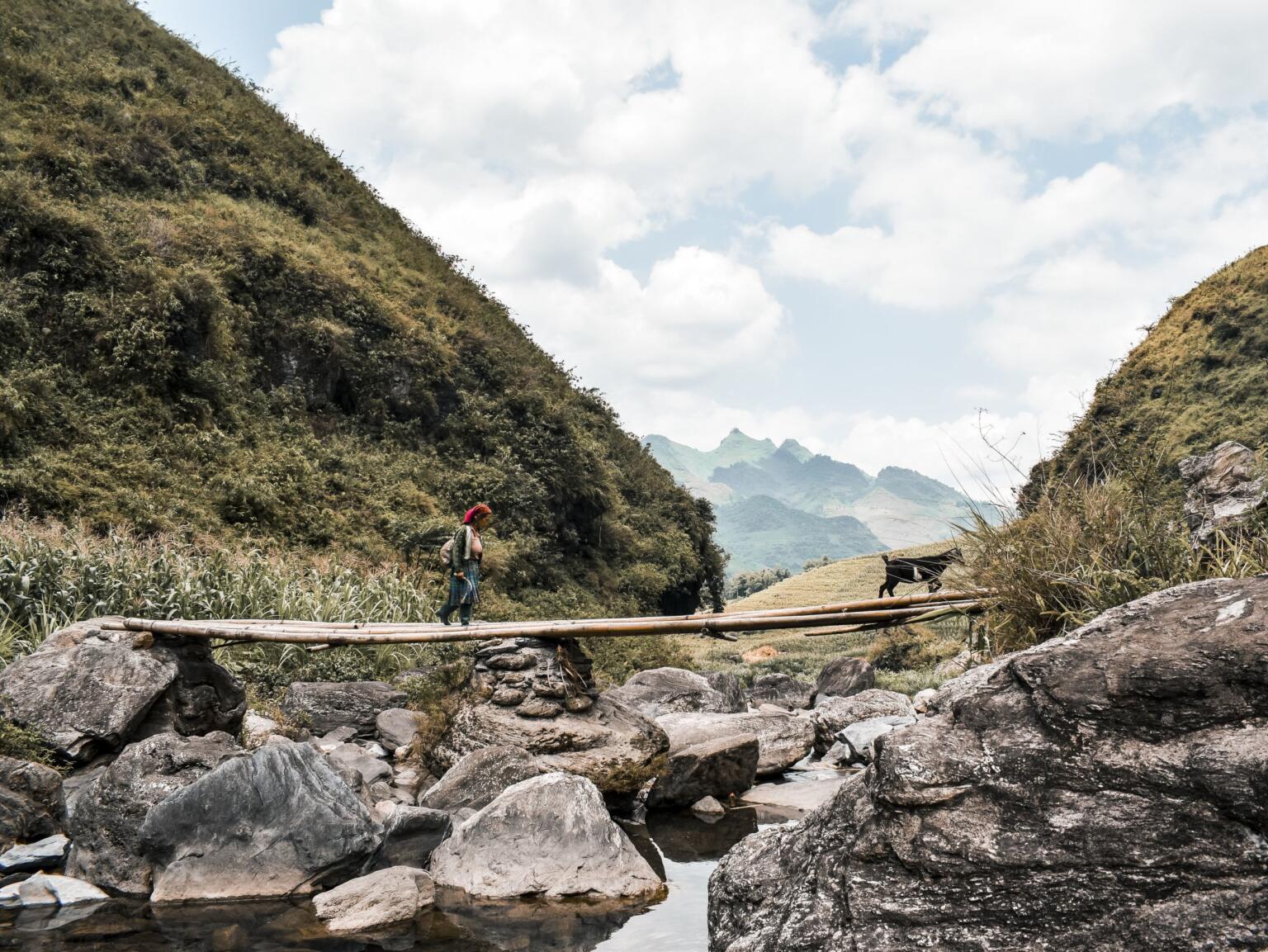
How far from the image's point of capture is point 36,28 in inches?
1171

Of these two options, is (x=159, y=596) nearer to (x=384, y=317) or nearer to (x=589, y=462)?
(x=384, y=317)

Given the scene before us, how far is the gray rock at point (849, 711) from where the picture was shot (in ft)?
43.1

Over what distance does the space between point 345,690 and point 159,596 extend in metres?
2.87

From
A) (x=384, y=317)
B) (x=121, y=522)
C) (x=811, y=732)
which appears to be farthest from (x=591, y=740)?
(x=384, y=317)

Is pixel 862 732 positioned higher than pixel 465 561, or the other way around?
pixel 465 561

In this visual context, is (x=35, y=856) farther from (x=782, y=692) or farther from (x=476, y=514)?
(x=782, y=692)

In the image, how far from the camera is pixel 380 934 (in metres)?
6.14

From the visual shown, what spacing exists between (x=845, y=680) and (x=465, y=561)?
32.3 ft

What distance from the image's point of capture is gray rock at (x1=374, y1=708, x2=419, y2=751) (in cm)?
1082

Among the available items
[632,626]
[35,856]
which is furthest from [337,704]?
[632,626]

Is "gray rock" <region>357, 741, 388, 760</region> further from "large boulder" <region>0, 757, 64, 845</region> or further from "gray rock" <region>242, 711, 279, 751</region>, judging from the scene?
"large boulder" <region>0, 757, 64, 845</region>

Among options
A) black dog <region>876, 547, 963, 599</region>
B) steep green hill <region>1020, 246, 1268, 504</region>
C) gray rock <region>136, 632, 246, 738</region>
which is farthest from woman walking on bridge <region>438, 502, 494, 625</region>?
steep green hill <region>1020, 246, 1268, 504</region>

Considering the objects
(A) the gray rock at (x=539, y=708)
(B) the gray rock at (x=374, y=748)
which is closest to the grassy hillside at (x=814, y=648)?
(A) the gray rock at (x=539, y=708)

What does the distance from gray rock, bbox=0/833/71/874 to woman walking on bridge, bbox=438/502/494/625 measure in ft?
15.2
